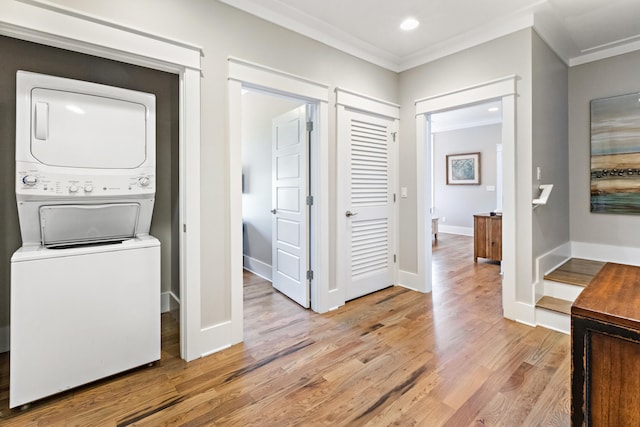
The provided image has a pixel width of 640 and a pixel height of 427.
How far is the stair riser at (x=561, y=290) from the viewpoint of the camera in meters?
2.79

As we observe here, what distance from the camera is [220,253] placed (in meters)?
2.33

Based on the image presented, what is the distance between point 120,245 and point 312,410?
1.49 metres

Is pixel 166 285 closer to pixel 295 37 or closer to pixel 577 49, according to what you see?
pixel 295 37

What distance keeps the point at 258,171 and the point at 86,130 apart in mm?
2430

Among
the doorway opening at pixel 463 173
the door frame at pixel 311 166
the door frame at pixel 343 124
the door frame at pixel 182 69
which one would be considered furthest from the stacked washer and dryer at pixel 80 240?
the doorway opening at pixel 463 173

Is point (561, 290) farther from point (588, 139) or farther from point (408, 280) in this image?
point (588, 139)

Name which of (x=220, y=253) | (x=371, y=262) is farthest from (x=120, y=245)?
(x=371, y=262)

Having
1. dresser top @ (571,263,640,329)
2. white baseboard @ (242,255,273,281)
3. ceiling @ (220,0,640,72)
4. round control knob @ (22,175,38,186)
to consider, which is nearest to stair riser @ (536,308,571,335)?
dresser top @ (571,263,640,329)

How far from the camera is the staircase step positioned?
2.88 m

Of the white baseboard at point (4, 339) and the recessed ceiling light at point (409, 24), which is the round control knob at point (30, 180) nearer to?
the white baseboard at point (4, 339)

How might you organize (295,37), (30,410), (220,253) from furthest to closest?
(295,37), (220,253), (30,410)

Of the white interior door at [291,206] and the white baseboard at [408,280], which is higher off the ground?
the white interior door at [291,206]

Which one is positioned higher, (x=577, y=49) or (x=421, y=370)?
(x=577, y=49)

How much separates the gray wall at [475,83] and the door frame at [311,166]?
1.14m
